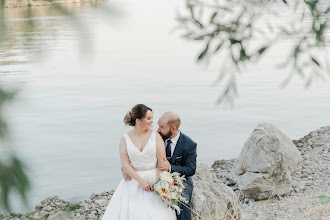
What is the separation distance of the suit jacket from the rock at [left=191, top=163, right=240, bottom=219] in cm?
20

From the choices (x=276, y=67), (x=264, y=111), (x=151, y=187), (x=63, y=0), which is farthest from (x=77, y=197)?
(x=264, y=111)

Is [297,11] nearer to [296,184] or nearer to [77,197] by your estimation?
[77,197]

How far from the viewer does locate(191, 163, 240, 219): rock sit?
16.5ft

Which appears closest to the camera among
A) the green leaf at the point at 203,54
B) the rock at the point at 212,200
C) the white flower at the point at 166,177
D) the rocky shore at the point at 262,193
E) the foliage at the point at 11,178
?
the foliage at the point at 11,178

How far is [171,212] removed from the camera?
4.86 m

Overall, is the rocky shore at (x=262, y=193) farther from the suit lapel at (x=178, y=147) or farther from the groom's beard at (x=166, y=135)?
the groom's beard at (x=166, y=135)

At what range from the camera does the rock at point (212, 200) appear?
5.04 meters

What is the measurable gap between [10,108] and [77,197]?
1.11 feet

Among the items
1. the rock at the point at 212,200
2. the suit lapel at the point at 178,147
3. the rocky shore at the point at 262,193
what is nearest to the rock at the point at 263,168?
the rocky shore at the point at 262,193

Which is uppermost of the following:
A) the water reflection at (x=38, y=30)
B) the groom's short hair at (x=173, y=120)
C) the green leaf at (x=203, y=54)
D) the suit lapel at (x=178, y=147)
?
the water reflection at (x=38, y=30)

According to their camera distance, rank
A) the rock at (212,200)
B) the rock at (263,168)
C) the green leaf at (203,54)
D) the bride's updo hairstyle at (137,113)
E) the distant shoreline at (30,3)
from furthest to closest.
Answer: the rock at (263,168) → the rock at (212,200) → the bride's updo hairstyle at (137,113) → the green leaf at (203,54) → the distant shoreline at (30,3)

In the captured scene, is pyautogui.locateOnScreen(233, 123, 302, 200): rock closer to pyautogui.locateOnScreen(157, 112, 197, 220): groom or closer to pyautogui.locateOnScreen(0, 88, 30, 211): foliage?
pyautogui.locateOnScreen(157, 112, 197, 220): groom

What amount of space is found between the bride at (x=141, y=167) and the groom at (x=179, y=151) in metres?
0.13

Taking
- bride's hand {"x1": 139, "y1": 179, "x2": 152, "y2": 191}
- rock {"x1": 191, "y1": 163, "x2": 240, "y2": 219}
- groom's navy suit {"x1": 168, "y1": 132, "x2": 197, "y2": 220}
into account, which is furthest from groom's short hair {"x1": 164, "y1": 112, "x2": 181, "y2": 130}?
rock {"x1": 191, "y1": 163, "x2": 240, "y2": 219}
